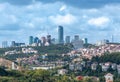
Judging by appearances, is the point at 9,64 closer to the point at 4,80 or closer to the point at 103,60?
the point at 103,60

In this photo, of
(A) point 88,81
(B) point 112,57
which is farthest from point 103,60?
(A) point 88,81

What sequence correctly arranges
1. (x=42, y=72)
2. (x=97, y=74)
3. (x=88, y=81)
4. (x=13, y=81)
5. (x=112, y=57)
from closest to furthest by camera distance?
(x=13, y=81) → (x=42, y=72) → (x=88, y=81) → (x=97, y=74) → (x=112, y=57)

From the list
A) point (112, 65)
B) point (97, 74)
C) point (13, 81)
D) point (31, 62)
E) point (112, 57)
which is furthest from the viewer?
point (31, 62)

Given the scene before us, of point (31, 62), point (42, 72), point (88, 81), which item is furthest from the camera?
point (31, 62)

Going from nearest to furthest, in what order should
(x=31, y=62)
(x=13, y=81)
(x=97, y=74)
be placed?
(x=13, y=81), (x=97, y=74), (x=31, y=62)

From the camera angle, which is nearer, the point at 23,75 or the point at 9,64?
the point at 23,75

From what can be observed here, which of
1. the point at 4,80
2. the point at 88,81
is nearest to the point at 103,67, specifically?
the point at 88,81

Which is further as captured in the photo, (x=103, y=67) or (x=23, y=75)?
(x=103, y=67)

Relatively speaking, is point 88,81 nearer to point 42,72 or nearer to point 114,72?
point 42,72
